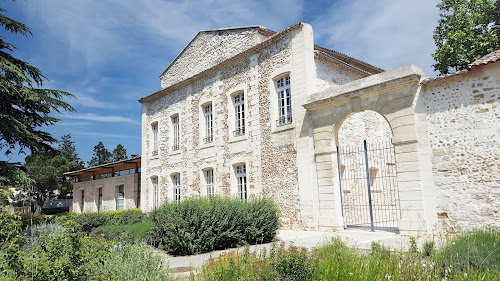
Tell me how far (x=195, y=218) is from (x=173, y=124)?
414 inches

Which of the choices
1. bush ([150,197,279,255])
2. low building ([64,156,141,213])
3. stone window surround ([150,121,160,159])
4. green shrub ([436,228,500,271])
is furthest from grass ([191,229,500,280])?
low building ([64,156,141,213])

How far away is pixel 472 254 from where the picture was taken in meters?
4.90

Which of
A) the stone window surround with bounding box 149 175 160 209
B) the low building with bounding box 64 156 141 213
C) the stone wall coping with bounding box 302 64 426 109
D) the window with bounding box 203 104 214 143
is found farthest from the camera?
the low building with bounding box 64 156 141 213

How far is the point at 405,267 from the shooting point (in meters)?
4.33

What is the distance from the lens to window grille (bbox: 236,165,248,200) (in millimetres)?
13156

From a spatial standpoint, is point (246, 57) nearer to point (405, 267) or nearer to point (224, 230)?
point (224, 230)

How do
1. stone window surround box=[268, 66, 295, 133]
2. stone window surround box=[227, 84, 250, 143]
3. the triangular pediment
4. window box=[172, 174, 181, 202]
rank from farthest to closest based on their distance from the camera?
window box=[172, 174, 181, 202] < the triangular pediment < stone window surround box=[227, 84, 250, 143] < stone window surround box=[268, 66, 295, 133]

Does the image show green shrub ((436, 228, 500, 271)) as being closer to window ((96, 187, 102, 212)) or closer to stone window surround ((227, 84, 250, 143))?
stone window surround ((227, 84, 250, 143))

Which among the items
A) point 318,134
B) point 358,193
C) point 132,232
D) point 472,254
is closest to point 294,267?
→ point 472,254

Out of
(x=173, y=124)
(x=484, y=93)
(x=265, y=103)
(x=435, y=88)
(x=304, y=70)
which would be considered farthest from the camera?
(x=173, y=124)

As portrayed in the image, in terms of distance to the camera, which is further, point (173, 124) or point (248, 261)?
point (173, 124)

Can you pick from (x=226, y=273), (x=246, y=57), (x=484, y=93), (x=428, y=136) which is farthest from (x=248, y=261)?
(x=246, y=57)

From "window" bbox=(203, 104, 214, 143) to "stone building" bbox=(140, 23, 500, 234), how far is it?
90 millimetres

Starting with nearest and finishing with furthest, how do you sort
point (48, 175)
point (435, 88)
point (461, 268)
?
point (461, 268), point (435, 88), point (48, 175)
